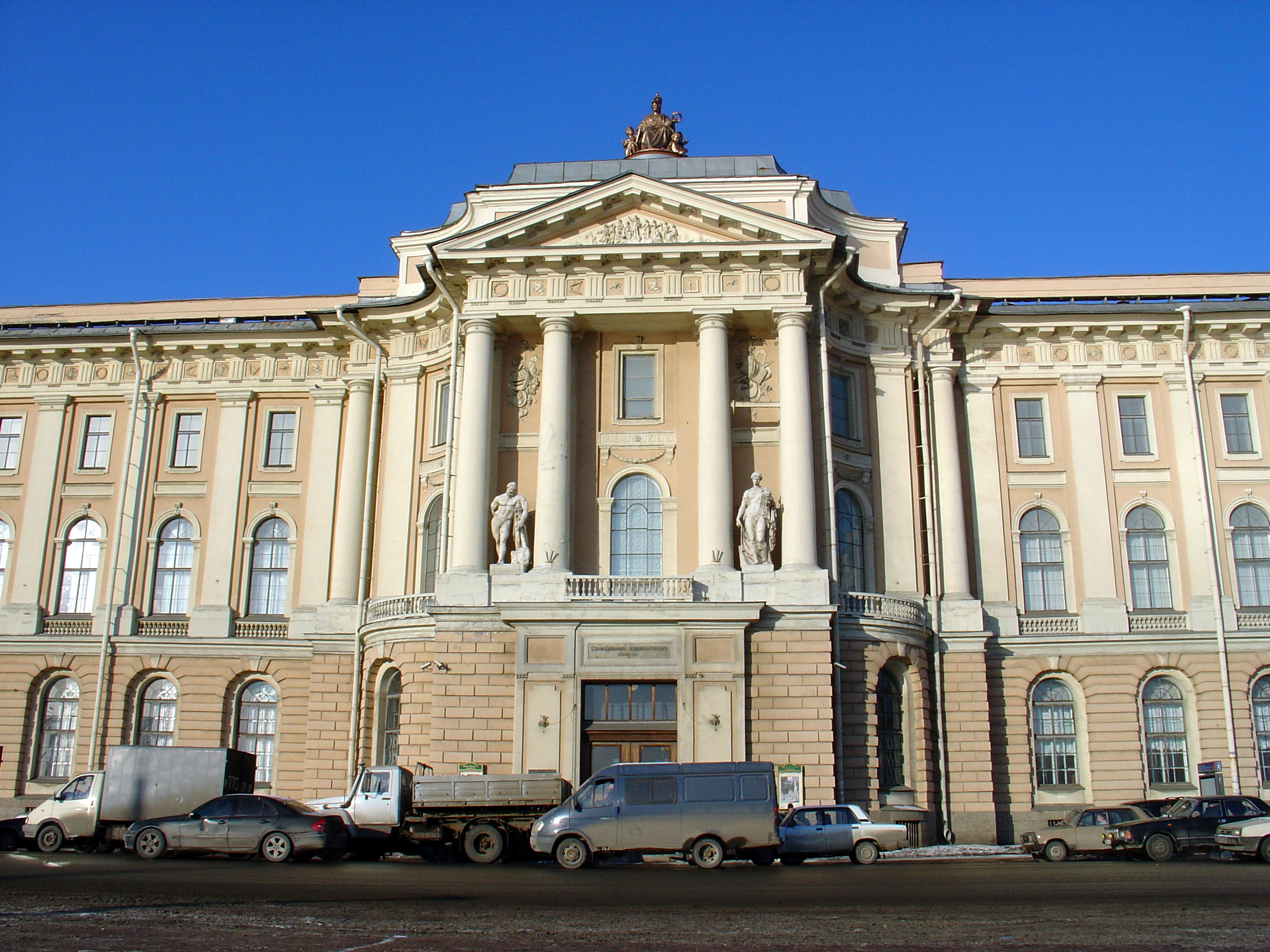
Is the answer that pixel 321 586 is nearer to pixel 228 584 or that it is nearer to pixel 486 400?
pixel 228 584

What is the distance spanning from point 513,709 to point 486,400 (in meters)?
8.33

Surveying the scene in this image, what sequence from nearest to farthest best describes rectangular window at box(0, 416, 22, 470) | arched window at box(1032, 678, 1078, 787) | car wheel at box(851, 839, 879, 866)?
car wheel at box(851, 839, 879, 866) < arched window at box(1032, 678, 1078, 787) < rectangular window at box(0, 416, 22, 470)

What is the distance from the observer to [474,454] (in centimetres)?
3303

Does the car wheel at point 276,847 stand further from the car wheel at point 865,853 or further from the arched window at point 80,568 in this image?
the arched window at point 80,568

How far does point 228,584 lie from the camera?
3791cm

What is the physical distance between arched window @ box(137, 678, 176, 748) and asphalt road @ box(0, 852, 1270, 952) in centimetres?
1511

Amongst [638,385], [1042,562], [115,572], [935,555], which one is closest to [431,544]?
[638,385]

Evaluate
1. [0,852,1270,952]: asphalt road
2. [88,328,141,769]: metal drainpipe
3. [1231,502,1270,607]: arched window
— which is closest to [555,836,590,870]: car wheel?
[0,852,1270,952]: asphalt road

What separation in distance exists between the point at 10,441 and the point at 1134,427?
3529 centimetres

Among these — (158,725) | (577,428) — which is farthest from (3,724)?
(577,428)

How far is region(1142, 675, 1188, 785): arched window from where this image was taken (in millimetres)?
34688

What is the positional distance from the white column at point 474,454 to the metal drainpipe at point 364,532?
4.35 m

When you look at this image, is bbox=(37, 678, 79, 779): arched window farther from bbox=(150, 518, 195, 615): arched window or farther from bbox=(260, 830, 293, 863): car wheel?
bbox=(260, 830, 293, 863): car wheel

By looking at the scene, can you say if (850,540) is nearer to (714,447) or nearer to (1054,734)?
(714,447)
